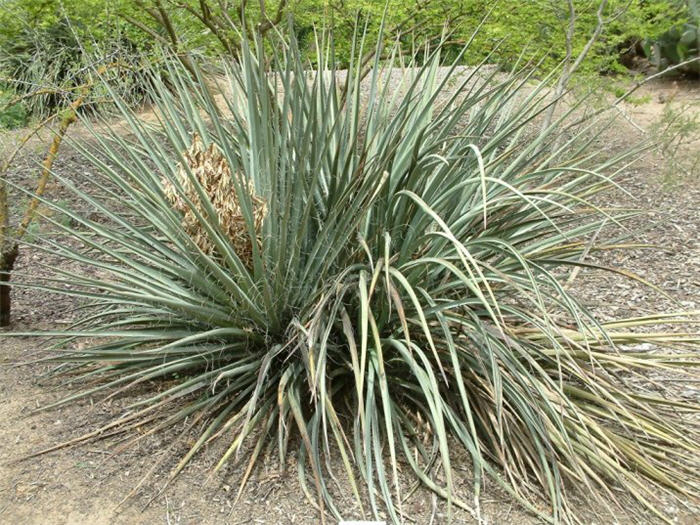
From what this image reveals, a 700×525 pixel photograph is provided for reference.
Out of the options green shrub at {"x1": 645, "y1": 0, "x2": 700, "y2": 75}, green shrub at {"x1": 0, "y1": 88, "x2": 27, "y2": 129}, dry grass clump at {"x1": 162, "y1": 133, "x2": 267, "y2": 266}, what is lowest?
green shrub at {"x1": 0, "y1": 88, "x2": 27, "y2": 129}

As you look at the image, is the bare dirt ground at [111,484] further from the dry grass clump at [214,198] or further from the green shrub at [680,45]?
the green shrub at [680,45]

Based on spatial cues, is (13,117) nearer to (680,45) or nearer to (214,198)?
(214,198)

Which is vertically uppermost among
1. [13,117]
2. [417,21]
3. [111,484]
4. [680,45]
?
[417,21]

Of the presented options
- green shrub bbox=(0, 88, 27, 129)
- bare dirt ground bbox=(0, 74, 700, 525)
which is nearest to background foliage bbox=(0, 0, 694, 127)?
green shrub bbox=(0, 88, 27, 129)

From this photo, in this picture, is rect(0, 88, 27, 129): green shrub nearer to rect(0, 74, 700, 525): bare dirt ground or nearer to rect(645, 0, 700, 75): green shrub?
rect(0, 74, 700, 525): bare dirt ground

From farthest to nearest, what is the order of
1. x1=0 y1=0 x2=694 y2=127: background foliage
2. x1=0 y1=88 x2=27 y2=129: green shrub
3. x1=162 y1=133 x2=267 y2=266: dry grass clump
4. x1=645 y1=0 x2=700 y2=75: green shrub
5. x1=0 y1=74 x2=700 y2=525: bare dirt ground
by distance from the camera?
x1=645 y1=0 x2=700 y2=75: green shrub → x1=0 y1=88 x2=27 y2=129: green shrub → x1=0 y1=0 x2=694 y2=127: background foliage → x1=162 y1=133 x2=267 y2=266: dry grass clump → x1=0 y1=74 x2=700 y2=525: bare dirt ground

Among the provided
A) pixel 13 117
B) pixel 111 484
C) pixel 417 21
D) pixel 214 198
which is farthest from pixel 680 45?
pixel 111 484

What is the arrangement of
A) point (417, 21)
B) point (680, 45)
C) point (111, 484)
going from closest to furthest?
point (111, 484)
point (417, 21)
point (680, 45)

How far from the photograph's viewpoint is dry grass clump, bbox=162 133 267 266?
343 cm

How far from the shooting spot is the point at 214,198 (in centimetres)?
344

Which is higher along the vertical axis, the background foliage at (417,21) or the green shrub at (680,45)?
the background foliage at (417,21)

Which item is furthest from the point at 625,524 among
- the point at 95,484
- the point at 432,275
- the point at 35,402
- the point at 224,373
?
the point at 35,402

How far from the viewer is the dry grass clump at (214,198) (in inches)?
135

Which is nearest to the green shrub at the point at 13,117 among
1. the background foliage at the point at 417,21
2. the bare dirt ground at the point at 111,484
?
the background foliage at the point at 417,21
